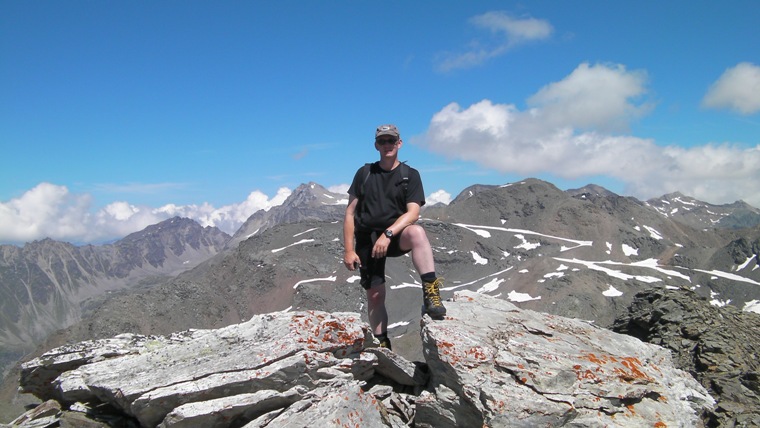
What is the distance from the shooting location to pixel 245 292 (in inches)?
5443

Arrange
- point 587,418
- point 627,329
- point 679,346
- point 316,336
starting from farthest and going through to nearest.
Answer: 1. point 627,329
2. point 679,346
3. point 316,336
4. point 587,418

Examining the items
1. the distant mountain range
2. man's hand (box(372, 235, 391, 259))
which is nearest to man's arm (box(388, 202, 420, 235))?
man's hand (box(372, 235, 391, 259))

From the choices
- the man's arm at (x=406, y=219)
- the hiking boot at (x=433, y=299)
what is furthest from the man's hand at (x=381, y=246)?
the hiking boot at (x=433, y=299)

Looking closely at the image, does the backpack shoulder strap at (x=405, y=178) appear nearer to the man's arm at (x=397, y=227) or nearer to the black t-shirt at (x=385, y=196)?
the black t-shirt at (x=385, y=196)

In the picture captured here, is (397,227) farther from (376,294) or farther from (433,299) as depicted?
(376,294)

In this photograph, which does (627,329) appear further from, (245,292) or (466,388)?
(245,292)

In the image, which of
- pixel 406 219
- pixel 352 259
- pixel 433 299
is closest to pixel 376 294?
pixel 352 259

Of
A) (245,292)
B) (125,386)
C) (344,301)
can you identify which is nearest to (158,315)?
(245,292)

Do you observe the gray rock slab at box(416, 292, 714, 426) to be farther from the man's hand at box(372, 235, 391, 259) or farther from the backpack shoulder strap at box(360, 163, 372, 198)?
the backpack shoulder strap at box(360, 163, 372, 198)

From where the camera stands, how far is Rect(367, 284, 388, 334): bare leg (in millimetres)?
10789

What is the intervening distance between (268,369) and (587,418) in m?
5.66

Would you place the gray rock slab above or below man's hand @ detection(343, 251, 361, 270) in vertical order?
below

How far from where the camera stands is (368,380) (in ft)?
35.1

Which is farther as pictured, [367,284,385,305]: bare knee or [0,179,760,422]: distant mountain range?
[0,179,760,422]: distant mountain range
